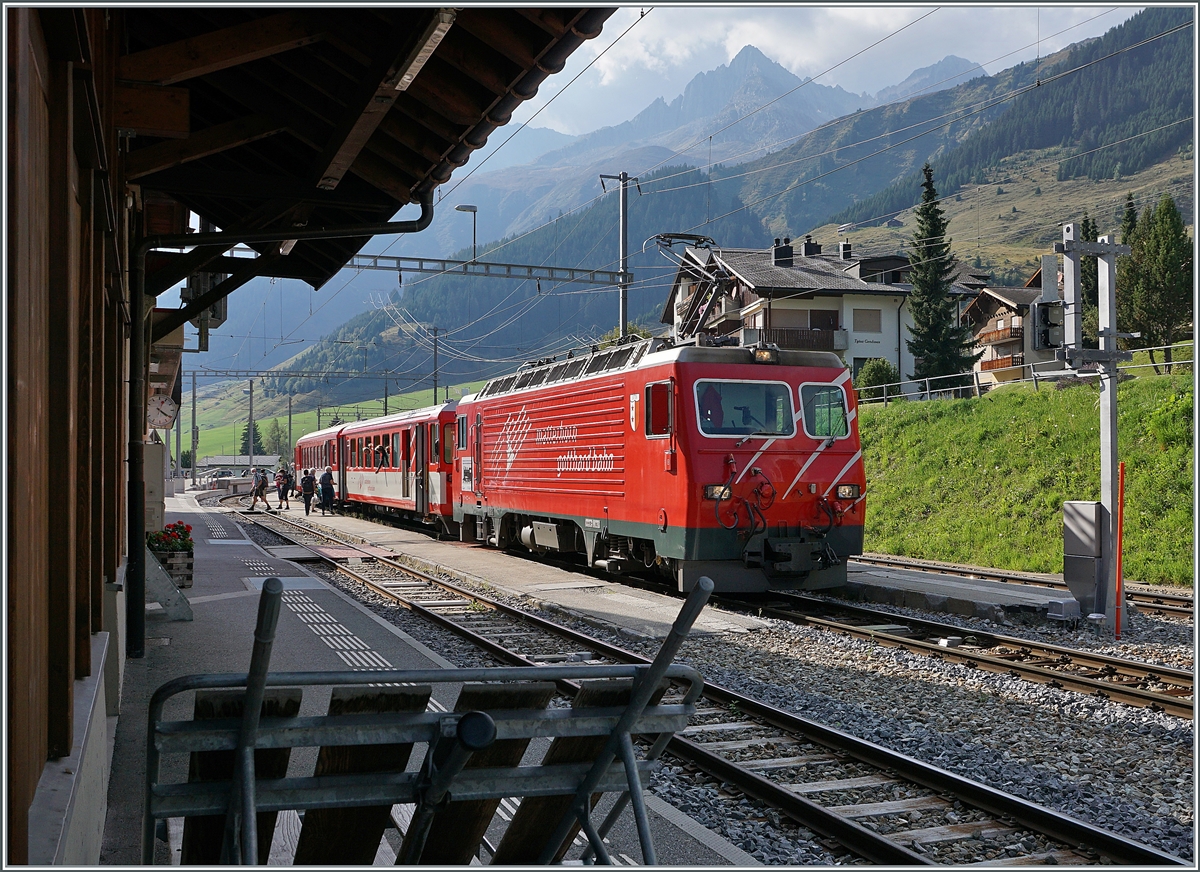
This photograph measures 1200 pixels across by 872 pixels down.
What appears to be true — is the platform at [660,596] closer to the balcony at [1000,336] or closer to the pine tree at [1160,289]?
the pine tree at [1160,289]

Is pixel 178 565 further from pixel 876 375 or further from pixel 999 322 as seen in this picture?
pixel 999 322

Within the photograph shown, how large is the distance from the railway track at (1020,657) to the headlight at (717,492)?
1466 mm

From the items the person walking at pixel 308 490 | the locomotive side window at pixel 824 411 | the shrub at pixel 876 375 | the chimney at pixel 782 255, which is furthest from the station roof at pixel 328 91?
the chimney at pixel 782 255

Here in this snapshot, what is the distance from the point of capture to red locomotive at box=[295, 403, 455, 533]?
2353 centimetres

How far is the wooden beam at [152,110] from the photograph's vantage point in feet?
22.4

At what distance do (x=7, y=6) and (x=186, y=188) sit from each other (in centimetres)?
696

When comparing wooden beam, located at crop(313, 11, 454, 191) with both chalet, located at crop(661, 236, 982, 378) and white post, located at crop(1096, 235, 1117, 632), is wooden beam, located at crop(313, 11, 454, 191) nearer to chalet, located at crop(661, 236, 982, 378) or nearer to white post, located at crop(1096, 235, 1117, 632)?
white post, located at crop(1096, 235, 1117, 632)

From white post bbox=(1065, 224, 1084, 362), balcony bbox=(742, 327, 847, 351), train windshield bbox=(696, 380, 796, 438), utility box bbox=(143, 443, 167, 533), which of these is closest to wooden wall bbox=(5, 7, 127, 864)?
train windshield bbox=(696, 380, 796, 438)

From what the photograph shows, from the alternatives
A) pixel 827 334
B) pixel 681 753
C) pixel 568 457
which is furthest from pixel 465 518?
pixel 827 334

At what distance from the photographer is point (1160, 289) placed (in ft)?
158

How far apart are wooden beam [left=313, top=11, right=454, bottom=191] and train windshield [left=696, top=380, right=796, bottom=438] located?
5.52m

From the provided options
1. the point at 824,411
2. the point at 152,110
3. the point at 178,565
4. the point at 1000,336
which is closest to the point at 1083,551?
the point at 824,411

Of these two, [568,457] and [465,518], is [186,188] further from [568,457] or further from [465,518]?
[465,518]

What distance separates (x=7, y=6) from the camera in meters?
2.27
